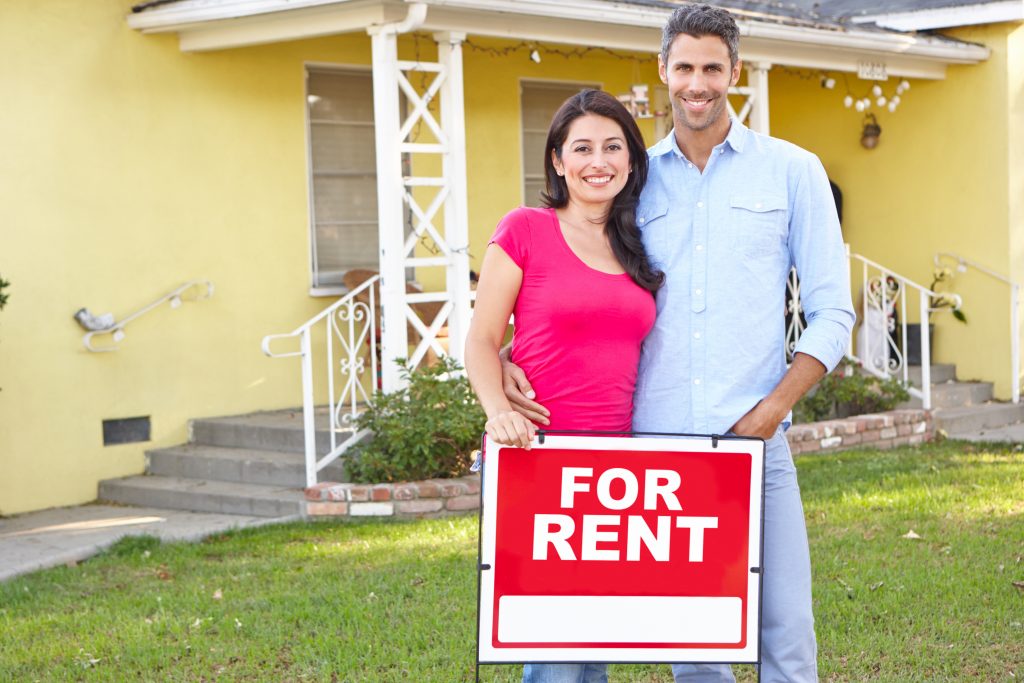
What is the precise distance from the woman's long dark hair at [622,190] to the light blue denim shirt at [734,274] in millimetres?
60

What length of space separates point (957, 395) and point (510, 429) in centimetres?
887

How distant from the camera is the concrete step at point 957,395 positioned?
1102cm

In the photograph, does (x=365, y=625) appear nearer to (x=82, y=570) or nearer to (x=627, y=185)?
(x=82, y=570)

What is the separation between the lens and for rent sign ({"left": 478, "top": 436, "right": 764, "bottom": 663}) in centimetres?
320

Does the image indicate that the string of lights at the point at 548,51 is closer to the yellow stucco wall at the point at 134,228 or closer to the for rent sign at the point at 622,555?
the yellow stucco wall at the point at 134,228

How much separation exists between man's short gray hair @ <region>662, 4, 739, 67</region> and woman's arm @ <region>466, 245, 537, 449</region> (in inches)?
→ 26.3

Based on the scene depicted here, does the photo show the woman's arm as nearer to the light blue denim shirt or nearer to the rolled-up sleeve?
the light blue denim shirt

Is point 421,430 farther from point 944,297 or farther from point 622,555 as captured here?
point 944,297

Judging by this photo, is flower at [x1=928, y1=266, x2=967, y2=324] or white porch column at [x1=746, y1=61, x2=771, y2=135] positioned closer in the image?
white porch column at [x1=746, y1=61, x2=771, y2=135]

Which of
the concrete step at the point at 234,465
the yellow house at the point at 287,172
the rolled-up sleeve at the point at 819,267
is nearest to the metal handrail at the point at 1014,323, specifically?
the yellow house at the point at 287,172

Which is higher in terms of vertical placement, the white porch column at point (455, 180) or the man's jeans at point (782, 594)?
the white porch column at point (455, 180)

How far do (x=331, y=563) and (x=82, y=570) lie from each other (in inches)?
50.4

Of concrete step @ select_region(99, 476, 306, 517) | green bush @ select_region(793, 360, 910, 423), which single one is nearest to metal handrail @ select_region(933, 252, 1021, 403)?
green bush @ select_region(793, 360, 910, 423)

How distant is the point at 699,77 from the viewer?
10.4 ft
